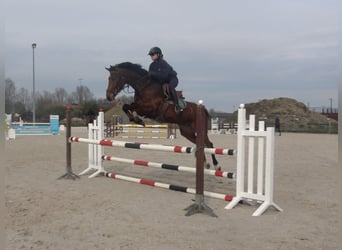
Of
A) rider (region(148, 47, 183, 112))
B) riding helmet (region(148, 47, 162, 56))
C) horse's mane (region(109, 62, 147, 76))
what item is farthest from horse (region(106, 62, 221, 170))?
riding helmet (region(148, 47, 162, 56))

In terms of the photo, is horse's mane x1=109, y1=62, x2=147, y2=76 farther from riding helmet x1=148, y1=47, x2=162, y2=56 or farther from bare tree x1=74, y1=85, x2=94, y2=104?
Answer: bare tree x1=74, y1=85, x2=94, y2=104

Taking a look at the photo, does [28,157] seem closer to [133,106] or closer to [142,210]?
[133,106]

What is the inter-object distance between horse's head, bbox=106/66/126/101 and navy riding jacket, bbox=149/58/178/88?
1.60 ft

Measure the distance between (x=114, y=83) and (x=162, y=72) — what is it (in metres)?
0.76

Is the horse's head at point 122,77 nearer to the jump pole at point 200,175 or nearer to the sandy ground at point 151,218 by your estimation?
the jump pole at point 200,175

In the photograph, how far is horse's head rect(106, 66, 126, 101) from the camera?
211 inches

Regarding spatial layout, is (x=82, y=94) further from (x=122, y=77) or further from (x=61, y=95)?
(x=122, y=77)

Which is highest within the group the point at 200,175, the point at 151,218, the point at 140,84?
the point at 140,84

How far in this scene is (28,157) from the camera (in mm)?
9984

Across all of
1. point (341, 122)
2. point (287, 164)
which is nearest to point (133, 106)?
point (341, 122)

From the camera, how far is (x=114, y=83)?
5383 mm

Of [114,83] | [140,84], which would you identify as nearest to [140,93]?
[140,84]

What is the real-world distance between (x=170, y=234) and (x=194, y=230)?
29cm

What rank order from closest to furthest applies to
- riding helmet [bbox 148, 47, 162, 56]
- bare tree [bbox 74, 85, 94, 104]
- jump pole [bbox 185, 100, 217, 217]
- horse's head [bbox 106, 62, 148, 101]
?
jump pole [bbox 185, 100, 217, 217] → riding helmet [bbox 148, 47, 162, 56] → horse's head [bbox 106, 62, 148, 101] → bare tree [bbox 74, 85, 94, 104]
